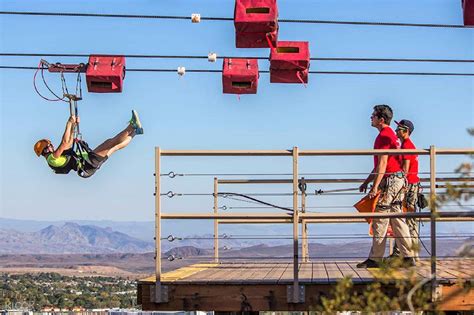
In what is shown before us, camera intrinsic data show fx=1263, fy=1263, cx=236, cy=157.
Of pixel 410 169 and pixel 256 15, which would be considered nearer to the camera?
pixel 410 169

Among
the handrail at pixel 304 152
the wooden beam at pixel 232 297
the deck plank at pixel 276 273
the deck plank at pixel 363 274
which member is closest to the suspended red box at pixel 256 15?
the deck plank at pixel 276 273

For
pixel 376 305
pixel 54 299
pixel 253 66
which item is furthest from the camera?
pixel 54 299

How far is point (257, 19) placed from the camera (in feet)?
46.6

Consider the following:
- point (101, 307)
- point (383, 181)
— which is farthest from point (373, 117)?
point (101, 307)

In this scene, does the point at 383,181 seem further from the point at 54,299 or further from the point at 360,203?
the point at 54,299

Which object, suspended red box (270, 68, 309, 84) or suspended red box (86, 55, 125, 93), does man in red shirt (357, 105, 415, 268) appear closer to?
suspended red box (270, 68, 309, 84)

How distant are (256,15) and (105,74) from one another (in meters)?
2.02

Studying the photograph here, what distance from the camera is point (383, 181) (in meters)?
12.2

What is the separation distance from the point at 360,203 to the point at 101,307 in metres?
71.6

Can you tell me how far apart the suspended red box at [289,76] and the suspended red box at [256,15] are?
82cm

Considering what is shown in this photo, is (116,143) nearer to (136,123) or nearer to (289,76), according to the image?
(136,123)

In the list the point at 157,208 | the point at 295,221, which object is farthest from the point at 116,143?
the point at 295,221

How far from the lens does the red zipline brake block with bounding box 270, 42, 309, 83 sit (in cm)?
1486

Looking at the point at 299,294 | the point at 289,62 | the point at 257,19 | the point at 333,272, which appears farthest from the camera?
the point at 289,62
